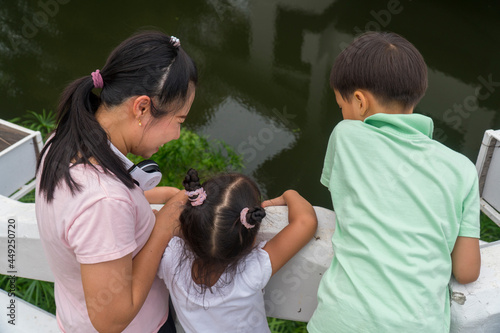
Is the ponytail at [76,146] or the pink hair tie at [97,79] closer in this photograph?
the ponytail at [76,146]

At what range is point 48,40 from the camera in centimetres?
458

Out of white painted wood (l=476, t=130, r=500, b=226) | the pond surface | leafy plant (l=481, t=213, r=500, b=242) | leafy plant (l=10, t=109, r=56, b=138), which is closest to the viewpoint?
white painted wood (l=476, t=130, r=500, b=226)

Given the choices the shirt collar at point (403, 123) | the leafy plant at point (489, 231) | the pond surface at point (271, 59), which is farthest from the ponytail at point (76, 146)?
the leafy plant at point (489, 231)

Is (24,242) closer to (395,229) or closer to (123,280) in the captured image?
(123,280)

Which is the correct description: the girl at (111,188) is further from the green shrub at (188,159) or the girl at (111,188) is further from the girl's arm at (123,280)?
the green shrub at (188,159)

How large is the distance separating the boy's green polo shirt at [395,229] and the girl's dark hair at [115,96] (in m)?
0.48

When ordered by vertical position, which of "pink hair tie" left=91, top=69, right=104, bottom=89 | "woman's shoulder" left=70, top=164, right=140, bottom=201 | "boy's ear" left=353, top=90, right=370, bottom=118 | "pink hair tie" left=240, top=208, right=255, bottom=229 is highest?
"pink hair tie" left=91, top=69, right=104, bottom=89

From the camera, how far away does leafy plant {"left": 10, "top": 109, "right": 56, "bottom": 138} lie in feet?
11.9

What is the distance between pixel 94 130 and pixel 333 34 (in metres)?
3.77

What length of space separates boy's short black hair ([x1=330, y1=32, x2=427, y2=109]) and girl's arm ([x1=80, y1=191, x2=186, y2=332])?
2.13ft

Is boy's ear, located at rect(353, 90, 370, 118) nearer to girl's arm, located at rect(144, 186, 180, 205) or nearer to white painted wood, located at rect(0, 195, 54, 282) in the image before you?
girl's arm, located at rect(144, 186, 180, 205)

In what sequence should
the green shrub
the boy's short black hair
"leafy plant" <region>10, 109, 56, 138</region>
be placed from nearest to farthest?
1. the boy's short black hair
2. the green shrub
3. "leafy plant" <region>10, 109, 56, 138</region>

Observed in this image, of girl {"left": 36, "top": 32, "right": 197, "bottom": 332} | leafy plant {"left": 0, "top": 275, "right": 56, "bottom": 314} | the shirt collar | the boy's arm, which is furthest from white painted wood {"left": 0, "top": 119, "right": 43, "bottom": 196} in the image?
the boy's arm

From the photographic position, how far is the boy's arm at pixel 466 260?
118 cm
